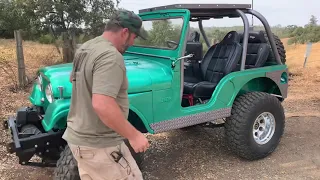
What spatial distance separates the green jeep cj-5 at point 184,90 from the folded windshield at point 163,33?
0.01m

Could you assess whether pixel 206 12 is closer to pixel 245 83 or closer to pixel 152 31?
pixel 152 31

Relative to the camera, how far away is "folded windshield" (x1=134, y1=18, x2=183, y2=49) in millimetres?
4005

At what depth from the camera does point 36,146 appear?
3211 mm

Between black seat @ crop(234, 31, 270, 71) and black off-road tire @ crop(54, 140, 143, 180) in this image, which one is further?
black seat @ crop(234, 31, 270, 71)

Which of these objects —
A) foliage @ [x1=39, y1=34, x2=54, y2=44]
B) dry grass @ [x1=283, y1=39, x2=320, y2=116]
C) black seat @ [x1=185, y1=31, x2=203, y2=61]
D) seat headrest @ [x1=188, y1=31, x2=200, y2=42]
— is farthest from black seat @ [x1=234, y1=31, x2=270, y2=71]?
foliage @ [x1=39, y1=34, x2=54, y2=44]

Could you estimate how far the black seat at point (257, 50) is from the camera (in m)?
4.64

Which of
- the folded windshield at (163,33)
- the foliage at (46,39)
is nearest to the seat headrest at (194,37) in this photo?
the folded windshield at (163,33)

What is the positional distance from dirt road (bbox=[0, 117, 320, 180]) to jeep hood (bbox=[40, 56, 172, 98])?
3.68 ft

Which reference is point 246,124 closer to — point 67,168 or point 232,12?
point 232,12

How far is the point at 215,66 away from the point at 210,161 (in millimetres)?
1219

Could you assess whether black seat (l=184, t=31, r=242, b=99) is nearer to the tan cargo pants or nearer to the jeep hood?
the jeep hood

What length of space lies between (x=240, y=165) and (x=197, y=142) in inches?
36.0

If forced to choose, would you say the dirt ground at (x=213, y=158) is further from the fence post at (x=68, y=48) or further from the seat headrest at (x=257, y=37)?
the fence post at (x=68, y=48)

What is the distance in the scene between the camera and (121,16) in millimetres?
2154
